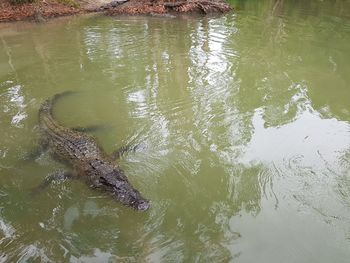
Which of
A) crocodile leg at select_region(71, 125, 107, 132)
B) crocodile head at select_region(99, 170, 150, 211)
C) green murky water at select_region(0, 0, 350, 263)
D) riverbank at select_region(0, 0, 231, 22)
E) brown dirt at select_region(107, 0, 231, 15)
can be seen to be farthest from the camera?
brown dirt at select_region(107, 0, 231, 15)

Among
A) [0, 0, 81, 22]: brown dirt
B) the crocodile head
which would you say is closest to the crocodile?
the crocodile head

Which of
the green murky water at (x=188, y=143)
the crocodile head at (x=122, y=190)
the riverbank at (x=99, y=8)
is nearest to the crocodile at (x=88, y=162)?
the crocodile head at (x=122, y=190)

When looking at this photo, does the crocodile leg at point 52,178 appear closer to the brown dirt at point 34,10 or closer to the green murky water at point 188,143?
the green murky water at point 188,143

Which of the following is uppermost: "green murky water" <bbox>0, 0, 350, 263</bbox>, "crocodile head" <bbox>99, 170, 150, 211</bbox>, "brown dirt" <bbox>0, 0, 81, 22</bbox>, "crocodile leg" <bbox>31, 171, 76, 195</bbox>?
"brown dirt" <bbox>0, 0, 81, 22</bbox>

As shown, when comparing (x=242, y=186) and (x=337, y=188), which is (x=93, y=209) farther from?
(x=337, y=188)

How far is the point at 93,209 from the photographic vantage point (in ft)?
16.8

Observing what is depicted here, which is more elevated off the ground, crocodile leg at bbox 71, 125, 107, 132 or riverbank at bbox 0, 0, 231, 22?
riverbank at bbox 0, 0, 231, 22

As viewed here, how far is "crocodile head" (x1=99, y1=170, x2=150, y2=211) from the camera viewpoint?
5008mm

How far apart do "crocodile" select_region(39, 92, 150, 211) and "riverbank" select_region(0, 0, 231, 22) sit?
9310 millimetres

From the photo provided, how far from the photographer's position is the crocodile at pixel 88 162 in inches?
205

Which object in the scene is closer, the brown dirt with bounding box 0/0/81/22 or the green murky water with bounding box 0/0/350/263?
the green murky water with bounding box 0/0/350/263

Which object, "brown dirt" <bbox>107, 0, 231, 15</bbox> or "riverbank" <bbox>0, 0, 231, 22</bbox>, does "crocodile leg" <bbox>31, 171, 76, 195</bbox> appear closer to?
"riverbank" <bbox>0, 0, 231, 22</bbox>

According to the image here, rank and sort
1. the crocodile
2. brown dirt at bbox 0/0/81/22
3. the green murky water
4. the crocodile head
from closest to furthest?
the green murky water → the crocodile head → the crocodile → brown dirt at bbox 0/0/81/22

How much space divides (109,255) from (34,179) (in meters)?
2.11
